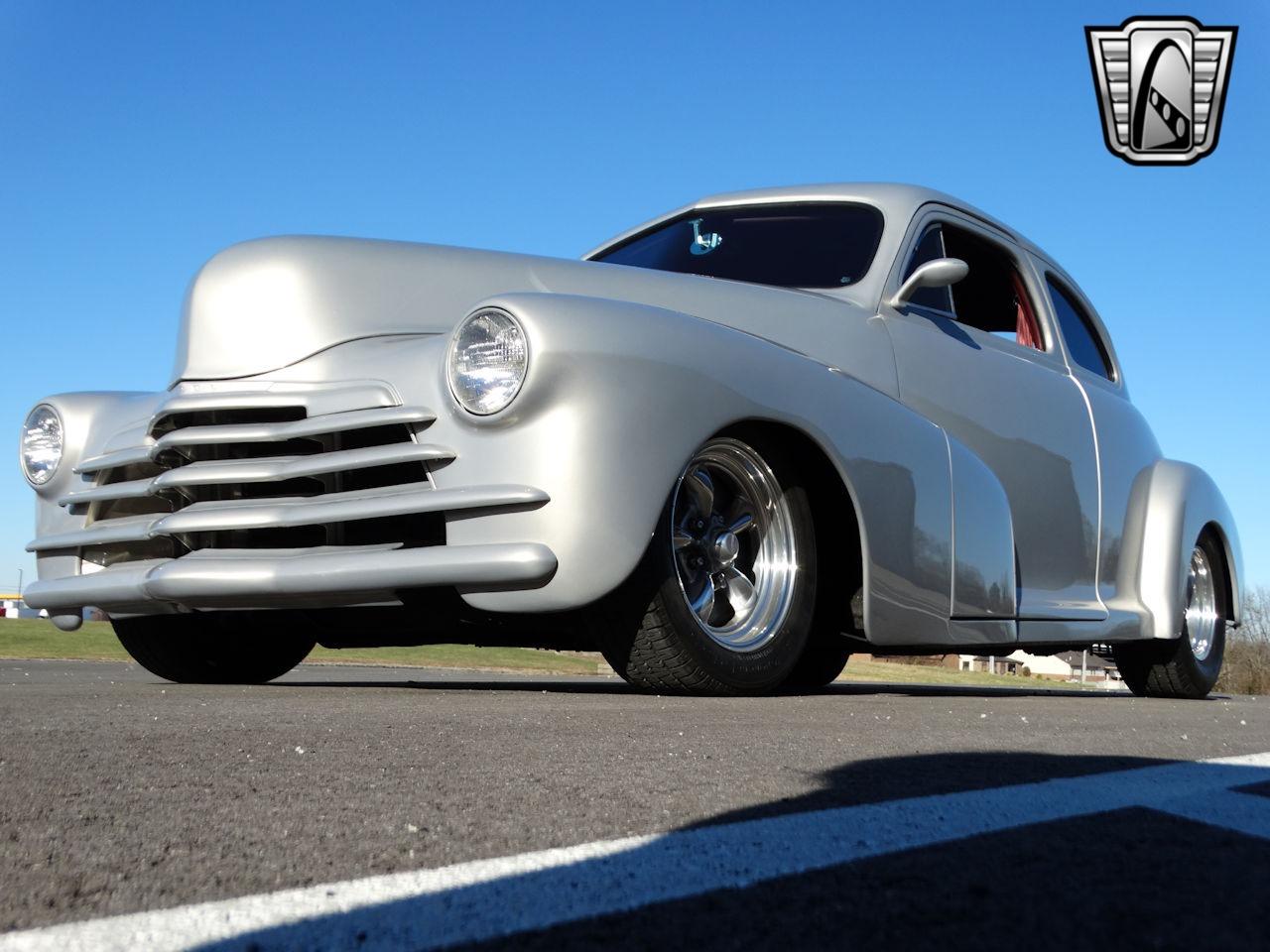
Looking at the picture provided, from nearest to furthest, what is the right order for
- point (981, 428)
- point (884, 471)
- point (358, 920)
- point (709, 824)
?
point (358, 920) → point (709, 824) → point (884, 471) → point (981, 428)

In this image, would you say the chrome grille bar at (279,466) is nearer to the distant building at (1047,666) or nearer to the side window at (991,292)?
the side window at (991,292)

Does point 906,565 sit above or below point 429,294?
below

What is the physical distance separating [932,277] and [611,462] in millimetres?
2177

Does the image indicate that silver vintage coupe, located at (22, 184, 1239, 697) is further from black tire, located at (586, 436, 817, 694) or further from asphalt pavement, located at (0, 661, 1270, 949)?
asphalt pavement, located at (0, 661, 1270, 949)

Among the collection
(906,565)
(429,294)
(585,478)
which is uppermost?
(429,294)

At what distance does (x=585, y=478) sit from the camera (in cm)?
377

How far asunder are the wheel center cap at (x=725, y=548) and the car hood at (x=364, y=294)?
885mm

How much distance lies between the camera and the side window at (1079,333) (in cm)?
702

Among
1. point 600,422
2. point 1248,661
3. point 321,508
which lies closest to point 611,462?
point 600,422

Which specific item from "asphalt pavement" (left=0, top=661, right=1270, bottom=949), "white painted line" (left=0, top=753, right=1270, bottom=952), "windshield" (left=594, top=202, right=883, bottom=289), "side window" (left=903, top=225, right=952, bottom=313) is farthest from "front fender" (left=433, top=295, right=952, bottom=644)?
"white painted line" (left=0, top=753, right=1270, bottom=952)

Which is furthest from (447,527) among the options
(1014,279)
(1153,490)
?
(1153,490)

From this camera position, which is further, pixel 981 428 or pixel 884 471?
pixel 981 428

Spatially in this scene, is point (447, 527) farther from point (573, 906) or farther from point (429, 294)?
point (573, 906)

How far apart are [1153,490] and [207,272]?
4.73 m
